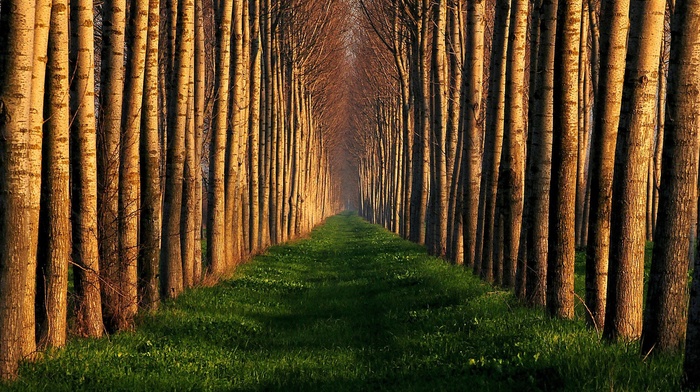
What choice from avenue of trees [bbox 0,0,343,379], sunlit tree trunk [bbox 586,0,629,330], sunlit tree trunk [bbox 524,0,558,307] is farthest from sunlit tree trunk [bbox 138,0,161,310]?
sunlit tree trunk [bbox 586,0,629,330]

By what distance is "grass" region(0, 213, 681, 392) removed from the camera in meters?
6.46

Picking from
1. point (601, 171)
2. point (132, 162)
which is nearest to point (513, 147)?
point (601, 171)

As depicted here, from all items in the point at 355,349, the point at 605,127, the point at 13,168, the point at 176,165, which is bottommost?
the point at 355,349

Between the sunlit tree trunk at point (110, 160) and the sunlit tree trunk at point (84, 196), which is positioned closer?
the sunlit tree trunk at point (84, 196)

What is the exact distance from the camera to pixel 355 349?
942 centimetres

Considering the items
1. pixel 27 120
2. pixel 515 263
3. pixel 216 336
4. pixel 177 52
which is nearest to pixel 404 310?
pixel 515 263

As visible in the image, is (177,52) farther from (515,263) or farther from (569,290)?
(569,290)

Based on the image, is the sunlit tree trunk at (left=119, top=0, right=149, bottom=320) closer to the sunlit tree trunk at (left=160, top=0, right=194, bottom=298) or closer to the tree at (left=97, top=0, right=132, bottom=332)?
the tree at (left=97, top=0, right=132, bottom=332)

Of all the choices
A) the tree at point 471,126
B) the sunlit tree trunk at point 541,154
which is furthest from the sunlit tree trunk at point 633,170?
the tree at point 471,126

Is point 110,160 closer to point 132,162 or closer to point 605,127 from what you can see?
point 132,162

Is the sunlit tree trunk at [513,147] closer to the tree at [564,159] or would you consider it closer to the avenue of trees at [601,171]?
the avenue of trees at [601,171]

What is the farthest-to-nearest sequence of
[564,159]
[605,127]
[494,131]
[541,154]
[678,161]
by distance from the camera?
[494,131] → [541,154] → [564,159] → [605,127] → [678,161]

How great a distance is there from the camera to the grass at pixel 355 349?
6.46 metres

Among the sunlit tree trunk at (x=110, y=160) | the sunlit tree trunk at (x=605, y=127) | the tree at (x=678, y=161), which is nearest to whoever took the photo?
the tree at (x=678, y=161)
